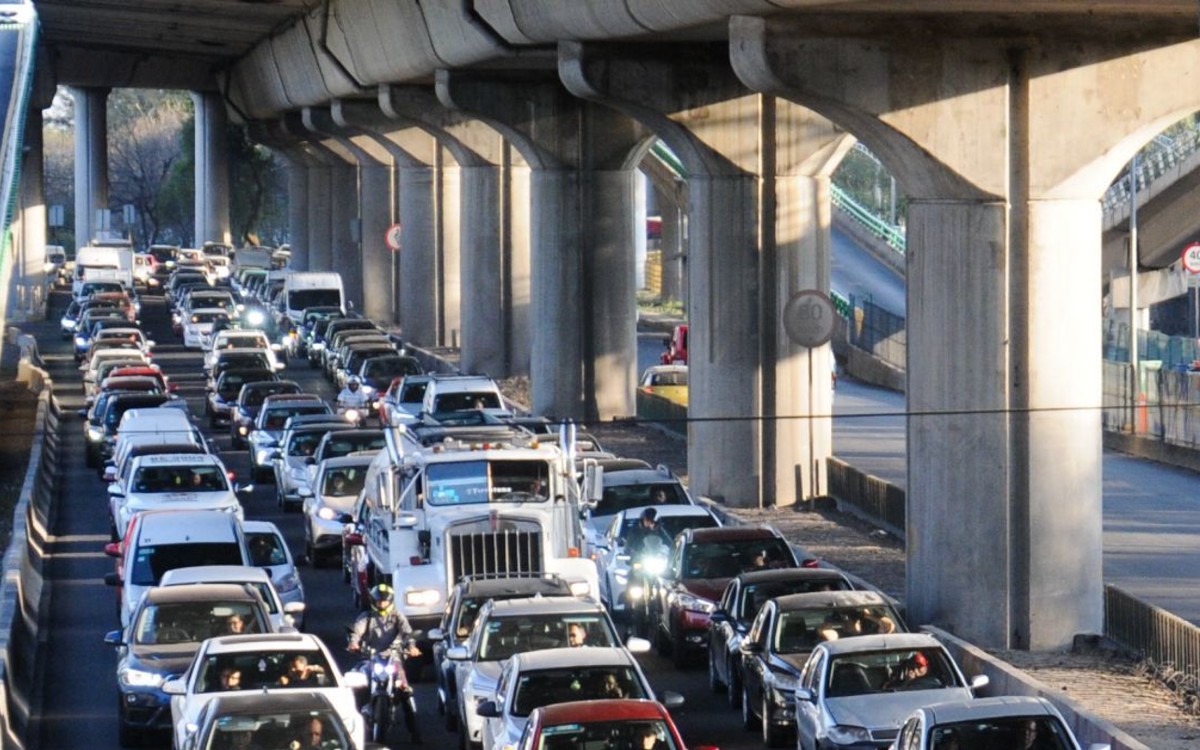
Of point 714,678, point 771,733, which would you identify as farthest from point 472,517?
point 771,733

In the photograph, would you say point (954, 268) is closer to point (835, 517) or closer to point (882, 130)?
point (882, 130)

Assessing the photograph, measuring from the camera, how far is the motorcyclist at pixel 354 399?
5172 cm

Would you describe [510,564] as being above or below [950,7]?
below

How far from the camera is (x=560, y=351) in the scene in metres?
52.4

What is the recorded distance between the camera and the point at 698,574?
26422 millimetres

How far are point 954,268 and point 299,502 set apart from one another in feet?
51.1

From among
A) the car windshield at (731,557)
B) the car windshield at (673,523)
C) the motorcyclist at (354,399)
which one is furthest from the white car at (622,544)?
the motorcyclist at (354,399)

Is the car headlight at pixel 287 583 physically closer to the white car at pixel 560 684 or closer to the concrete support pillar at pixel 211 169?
the white car at pixel 560 684

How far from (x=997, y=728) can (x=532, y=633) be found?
6130 millimetres

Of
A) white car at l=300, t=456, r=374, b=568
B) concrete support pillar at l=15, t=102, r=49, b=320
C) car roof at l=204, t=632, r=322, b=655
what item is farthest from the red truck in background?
car roof at l=204, t=632, r=322, b=655

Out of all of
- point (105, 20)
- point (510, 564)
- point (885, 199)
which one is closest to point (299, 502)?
point (510, 564)

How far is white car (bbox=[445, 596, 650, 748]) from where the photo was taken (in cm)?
2109

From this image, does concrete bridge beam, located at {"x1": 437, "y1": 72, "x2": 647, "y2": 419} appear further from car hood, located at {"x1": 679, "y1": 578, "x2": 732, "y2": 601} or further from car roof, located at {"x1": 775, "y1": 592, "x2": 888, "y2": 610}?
car roof, located at {"x1": 775, "y1": 592, "x2": 888, "y2": 610}

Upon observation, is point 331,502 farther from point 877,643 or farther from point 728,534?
point 877,643
